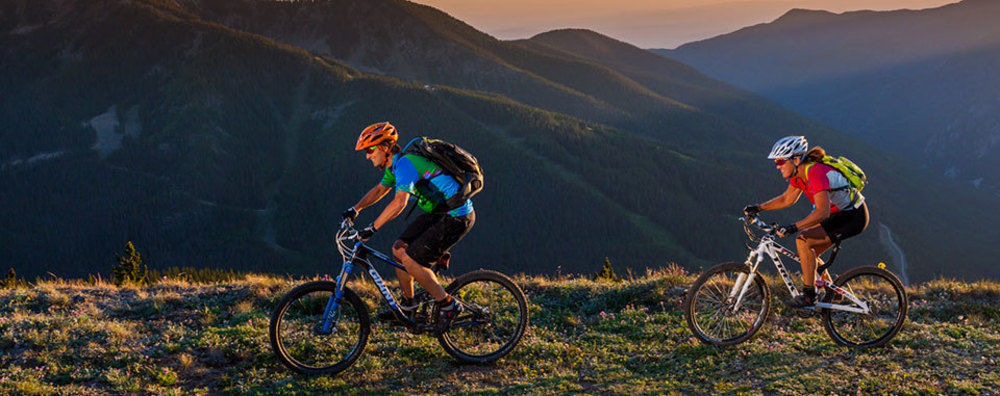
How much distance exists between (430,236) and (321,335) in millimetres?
1889

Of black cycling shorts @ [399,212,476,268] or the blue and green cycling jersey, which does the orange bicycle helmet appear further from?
black cycling shorts @ [399,212,476,268]

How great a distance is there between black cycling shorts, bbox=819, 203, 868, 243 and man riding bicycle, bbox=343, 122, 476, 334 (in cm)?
468

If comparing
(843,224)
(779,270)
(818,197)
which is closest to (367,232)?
(779,270)

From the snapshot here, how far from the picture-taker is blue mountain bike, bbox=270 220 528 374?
716 cm

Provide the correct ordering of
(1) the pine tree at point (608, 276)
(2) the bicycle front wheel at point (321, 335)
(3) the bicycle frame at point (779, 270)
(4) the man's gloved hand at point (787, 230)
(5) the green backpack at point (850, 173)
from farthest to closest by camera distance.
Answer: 1. (1) the pine tree at point (608, 276)
2. (3) the bicycle frame at point (779, 270)
3. (5) the green backpack at point (850, 173)
4. (4) the man's gloved hand at point (787, 230)
5. (2) the bicycle front wheel at point (321, 335)

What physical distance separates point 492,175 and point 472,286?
6886 inches

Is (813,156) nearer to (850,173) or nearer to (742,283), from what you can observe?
(850,173)

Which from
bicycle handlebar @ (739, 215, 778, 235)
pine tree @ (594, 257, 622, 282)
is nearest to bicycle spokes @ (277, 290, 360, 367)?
bicycle handlebar @ (739, 215, 778, 235)

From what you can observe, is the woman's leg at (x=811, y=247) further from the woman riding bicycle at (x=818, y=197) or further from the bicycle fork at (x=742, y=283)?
the bicycle fork at (x=742, y=283)

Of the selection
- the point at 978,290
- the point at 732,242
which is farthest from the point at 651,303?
the point at 732,242

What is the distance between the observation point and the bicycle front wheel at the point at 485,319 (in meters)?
7.55

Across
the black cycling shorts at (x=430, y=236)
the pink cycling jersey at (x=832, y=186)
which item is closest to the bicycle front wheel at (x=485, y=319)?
the black cycling shorts at (x=430, y=236)

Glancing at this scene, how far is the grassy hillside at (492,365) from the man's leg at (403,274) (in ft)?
2.77

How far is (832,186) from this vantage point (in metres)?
7.88
